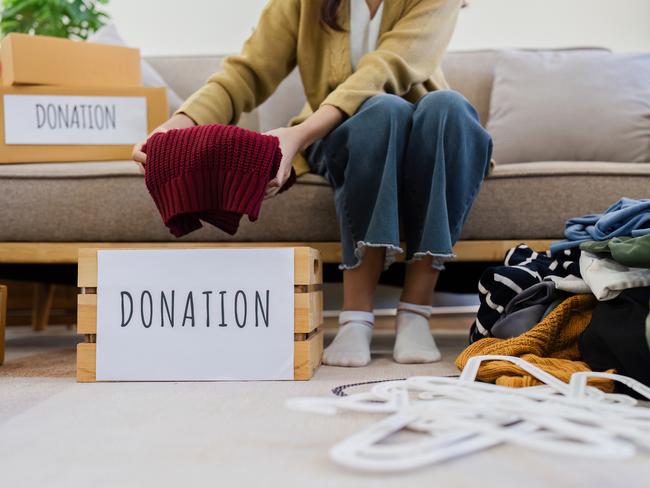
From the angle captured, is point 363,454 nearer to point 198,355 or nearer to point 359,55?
point 198,355

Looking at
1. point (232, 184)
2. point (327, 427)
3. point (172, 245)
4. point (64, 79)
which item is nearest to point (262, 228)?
point (172, 245)

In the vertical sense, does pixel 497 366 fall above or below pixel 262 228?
below

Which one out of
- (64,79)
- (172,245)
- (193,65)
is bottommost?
(172,245)

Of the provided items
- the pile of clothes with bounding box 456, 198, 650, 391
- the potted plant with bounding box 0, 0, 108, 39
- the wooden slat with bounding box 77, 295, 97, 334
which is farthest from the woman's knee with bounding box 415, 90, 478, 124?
the potted plant with bounding box 0, 0, 108, 39

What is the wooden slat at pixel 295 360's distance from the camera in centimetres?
92

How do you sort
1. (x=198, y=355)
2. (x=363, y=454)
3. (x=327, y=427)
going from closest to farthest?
(x=363, y=454), (x=327, y=427), (x=198, y=355)

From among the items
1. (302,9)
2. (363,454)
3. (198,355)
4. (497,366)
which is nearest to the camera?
(363,454)

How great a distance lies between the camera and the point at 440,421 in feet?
1.93

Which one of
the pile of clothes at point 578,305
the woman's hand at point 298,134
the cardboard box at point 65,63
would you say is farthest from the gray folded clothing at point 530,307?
the cardboard box at point 65,63

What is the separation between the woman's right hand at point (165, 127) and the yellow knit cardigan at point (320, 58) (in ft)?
0.05

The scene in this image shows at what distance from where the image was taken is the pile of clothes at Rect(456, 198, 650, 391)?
785mm

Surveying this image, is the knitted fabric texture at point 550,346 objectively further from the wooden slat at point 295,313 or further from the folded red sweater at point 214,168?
→ the folded red sweater at point 214,168

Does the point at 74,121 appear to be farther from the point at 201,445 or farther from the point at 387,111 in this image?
Result: the point at 201,445

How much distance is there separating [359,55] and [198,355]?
0.64 meters
